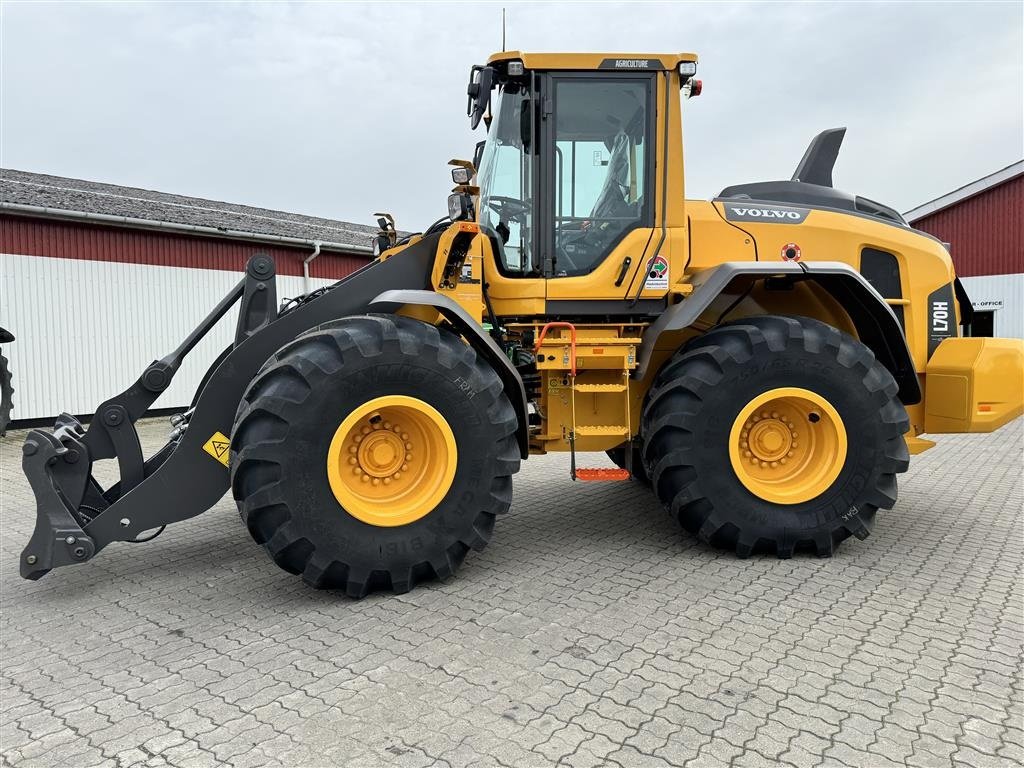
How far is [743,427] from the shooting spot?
13.8ft

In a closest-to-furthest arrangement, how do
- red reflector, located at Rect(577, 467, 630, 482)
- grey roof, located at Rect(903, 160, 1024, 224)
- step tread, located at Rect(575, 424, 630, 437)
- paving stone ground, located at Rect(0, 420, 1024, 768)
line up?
paving stone ground, located at Rect(0, 420, 1024, 768) → red reflector, located at Rect(577, 467, 630, 482) → step tread, located at Rect(575, 424, 630, 437) → grey roof, located at Rect(903, 160, 1024, 224)

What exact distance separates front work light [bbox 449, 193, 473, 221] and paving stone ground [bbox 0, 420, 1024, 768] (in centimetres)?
203

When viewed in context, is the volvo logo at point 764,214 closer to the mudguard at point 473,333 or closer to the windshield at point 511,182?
the windshield at point 511,182

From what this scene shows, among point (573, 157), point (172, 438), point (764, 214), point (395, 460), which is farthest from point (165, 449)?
point (764, 214)

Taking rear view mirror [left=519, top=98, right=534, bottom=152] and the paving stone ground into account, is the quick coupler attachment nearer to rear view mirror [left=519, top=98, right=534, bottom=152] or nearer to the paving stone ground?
the paving stone ground

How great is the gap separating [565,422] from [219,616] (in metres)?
2.25

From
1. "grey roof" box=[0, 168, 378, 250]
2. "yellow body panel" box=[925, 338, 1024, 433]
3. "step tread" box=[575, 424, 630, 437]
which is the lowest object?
"step tread" box=[575, 424, 630, 437]

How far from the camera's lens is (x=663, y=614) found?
11.0ft

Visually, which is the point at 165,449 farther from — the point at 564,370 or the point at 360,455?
the point at 564,370

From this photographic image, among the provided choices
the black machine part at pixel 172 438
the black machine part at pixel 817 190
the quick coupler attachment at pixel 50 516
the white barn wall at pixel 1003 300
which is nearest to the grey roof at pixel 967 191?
the white barn wall at pixel 1003 300

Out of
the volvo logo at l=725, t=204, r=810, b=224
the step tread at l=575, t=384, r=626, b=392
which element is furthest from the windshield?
the volvo logo at l=725, t=204, r=810, b=224

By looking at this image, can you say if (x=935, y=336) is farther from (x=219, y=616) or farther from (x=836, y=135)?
(x=219, y=616)

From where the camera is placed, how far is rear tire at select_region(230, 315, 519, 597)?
336 centimetres

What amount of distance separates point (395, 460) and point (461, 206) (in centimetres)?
149
